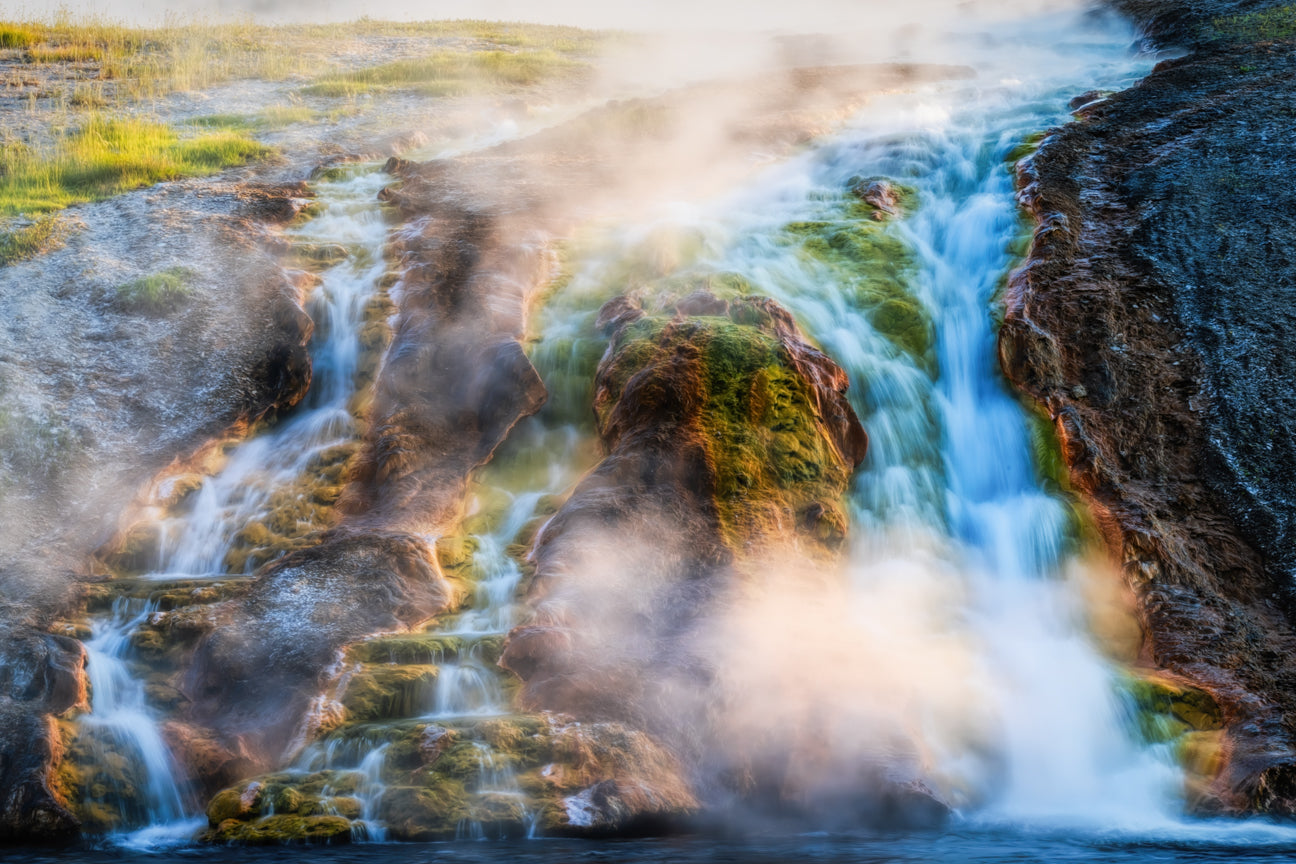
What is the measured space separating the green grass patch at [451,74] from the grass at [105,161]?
4069 millimetres

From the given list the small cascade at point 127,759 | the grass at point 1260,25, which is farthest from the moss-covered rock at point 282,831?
the grass at point 1260,25

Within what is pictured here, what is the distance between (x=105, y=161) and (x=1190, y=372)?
42.2 ft

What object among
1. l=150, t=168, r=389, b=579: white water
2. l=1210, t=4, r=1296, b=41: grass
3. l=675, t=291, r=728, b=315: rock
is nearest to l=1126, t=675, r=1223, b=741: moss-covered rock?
l=675, t=291, r=728, b=315: rock

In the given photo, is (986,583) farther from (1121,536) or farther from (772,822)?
(772,822)

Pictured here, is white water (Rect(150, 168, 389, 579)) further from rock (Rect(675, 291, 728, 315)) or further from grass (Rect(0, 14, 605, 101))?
grass (Rect(0, 14, 605, 101))

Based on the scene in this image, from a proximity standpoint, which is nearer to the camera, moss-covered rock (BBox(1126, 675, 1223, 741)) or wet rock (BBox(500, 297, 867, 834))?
wet rock (BBox(500, 297, 867, 834))

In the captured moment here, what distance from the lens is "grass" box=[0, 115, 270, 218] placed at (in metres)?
12.1

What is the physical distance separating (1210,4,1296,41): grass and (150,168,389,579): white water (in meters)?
14.0

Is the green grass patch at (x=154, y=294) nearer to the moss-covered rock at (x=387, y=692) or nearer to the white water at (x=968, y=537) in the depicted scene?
the moss-covered rock at (x=387, y=692)

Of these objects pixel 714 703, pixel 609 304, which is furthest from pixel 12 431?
pixel 714 703

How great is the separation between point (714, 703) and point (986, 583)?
2649 millimetres

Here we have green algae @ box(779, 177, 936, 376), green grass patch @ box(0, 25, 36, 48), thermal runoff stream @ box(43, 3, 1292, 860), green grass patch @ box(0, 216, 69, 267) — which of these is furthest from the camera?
green grass patch @ box(0, 25, 36, 48)

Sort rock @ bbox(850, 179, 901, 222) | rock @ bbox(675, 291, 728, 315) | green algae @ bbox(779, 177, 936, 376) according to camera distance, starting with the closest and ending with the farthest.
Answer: rock @ bbox(675, 291, 728, 315), green algae @ bbox(779, 177, 936, 376), rock @ bbox(850, 179, 901, 222)

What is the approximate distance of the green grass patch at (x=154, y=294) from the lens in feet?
31.3
